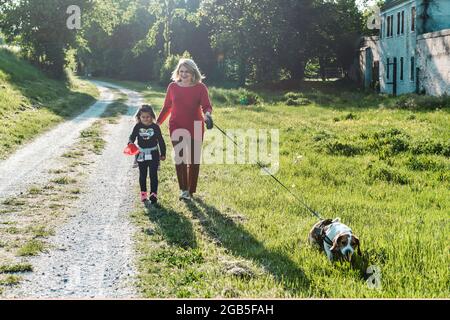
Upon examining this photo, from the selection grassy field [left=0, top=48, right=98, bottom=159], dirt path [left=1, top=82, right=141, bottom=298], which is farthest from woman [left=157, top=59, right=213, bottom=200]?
grassy field [left=0, top=48, right=98, bottom=159]

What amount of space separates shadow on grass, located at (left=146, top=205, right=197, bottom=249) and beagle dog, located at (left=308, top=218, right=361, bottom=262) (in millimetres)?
1496

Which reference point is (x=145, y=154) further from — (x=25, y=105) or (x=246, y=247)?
(x=25, y=105)

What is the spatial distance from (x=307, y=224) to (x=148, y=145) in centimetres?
297

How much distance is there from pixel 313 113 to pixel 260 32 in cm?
2241

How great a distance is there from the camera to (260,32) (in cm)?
4556

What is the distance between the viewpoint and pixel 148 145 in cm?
813

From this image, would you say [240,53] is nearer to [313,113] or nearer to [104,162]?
[313,113]

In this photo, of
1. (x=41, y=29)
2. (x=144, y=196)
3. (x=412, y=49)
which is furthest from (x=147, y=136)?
(x=41, y=29)

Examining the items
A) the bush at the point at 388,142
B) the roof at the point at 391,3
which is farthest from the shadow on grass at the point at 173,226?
the roof at the point at 391,3

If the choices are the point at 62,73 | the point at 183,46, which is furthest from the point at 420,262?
the point at 183,46

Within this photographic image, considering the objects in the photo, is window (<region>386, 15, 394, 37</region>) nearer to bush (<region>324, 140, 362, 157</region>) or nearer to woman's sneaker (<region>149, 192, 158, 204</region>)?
bush (<region>324, 140, 362, 157</region>)

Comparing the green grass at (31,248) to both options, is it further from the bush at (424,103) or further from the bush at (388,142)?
the bush at (424,103)

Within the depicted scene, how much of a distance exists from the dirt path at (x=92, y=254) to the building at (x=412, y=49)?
22978mm

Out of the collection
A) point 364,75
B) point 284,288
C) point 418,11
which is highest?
point 418,11
